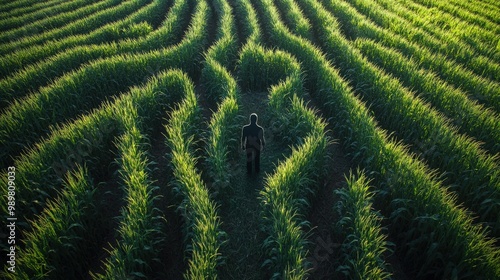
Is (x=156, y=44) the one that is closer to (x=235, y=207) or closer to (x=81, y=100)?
(x=81, y=100)

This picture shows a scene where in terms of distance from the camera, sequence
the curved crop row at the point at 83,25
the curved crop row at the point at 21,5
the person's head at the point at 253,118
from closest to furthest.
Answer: the person's head at the point at 253,118 < the curved crop row at the point at 83,25 < the curved crop row at the point at 21,5

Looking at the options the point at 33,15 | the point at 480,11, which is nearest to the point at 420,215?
the point at 480,11

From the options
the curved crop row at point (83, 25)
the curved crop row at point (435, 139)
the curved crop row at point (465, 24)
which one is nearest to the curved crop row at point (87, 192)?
the curved crop row at point (435, 139)

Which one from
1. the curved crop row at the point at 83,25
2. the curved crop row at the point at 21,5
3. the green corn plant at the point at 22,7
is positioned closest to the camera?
the curved crop row at the point at 83,25

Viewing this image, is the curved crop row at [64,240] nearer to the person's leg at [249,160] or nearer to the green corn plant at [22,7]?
the person's leg at [249,160]

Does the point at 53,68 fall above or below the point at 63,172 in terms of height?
above

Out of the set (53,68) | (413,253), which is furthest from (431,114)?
(53,68)
